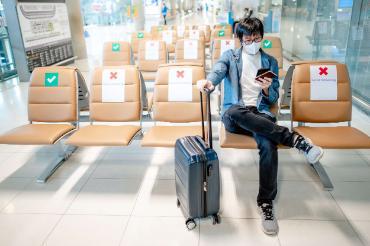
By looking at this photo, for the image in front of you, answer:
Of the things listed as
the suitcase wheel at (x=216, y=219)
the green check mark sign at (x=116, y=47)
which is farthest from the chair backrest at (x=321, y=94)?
the green check mark sign at (x=116, y=47)

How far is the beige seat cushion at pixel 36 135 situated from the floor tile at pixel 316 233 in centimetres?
170

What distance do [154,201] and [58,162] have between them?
104 cm

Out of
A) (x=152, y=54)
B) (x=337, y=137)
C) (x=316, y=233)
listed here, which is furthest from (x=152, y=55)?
(x=316, y=233)

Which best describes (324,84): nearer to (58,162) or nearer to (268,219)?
(268,219)

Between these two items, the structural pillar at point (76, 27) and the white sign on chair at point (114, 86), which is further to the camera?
the structural pillar at point (76, 27)

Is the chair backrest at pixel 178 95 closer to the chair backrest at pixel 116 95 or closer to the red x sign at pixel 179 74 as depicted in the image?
the red x sign at pixel 179 74

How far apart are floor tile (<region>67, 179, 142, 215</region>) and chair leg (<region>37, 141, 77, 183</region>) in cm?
36

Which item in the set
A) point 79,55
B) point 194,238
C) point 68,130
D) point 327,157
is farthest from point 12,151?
point 79,55

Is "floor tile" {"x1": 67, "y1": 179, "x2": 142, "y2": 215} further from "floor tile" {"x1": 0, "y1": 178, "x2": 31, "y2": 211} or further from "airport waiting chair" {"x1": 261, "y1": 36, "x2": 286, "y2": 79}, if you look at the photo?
"airport waiting chair" {"x1": 261, "y1": 36, "x2": 286, "y2": 79}

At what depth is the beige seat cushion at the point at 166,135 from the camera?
6.66 ft

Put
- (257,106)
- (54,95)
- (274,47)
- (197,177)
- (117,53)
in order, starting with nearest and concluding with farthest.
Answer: (197,177) < (257,106) < (54,95) < (274,47) < (117,53)

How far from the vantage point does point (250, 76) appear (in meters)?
2.11

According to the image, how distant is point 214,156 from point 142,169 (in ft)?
3.47

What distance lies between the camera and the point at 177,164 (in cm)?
187
